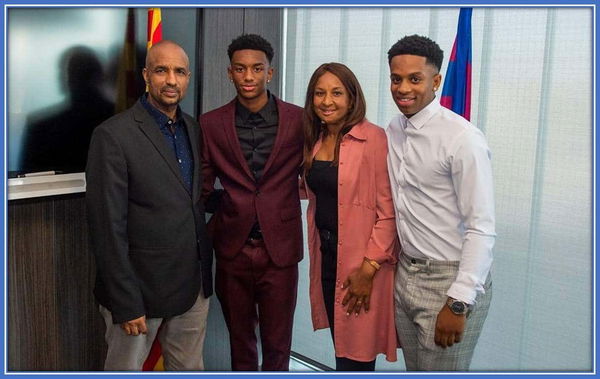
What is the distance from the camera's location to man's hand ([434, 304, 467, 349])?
1504mm

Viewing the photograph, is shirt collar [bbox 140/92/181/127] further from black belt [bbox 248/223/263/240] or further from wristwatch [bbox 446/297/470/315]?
wristwatch [bbox 446/297/470/315]

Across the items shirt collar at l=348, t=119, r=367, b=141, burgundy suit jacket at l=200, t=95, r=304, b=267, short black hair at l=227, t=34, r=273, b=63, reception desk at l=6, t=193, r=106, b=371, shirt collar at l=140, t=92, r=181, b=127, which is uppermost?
short black hair at l=227, t=34, r=273, b=63

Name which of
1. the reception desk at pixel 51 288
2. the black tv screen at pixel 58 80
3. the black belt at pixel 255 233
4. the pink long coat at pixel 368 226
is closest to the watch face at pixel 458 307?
the pink long coat at pixel 368 226

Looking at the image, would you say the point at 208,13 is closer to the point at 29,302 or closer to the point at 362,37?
the point at 362,37

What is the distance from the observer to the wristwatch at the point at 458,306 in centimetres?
149

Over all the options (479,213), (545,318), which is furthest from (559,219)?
(479,213)

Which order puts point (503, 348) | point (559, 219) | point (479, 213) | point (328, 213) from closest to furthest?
point (479, 213) → point (328, 213) → point (559, 219) → point (503, 348)

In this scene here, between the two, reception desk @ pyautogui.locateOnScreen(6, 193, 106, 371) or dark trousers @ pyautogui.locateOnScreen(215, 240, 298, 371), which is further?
reception desk @ pyautogui.locateOnScreen(6, 193, 106, 371)

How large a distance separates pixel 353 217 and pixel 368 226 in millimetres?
59

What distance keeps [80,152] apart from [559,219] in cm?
196

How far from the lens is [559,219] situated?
1995 mm

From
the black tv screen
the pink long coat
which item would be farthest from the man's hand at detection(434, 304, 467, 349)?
Result: the black tv screen

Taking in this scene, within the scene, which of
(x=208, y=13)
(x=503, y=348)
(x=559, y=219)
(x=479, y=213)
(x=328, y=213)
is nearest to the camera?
(x=479, y=213)

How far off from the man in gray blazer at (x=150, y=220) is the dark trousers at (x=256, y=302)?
12 centimetres
